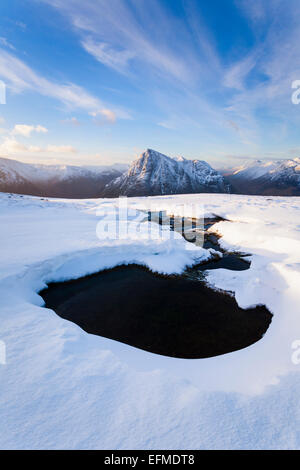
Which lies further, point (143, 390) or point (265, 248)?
point (265, 248)

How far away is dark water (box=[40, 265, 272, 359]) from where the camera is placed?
7102 millimetres

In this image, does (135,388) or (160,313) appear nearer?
(135,388)

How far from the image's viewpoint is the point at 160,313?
8.82m

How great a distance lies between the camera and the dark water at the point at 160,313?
23.3 feet

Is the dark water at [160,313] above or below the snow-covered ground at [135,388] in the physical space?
below

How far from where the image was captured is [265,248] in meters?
15.0

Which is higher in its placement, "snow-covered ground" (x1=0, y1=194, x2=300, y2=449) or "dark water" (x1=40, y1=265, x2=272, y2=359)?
"snow-covered ground" (x1=0, y1=194, x2=300, y2=449)

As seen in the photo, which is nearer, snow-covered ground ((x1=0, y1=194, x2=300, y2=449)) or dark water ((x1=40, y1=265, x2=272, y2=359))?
snow-covered ground ((x1=0, y1=194, x2=300, y2=449))

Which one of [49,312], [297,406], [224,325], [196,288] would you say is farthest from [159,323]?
[297,406]

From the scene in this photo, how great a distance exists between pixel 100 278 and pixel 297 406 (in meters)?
10.2

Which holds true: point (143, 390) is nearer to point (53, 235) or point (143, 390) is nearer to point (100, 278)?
point (100, 278)

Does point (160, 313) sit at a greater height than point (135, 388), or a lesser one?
lesser
